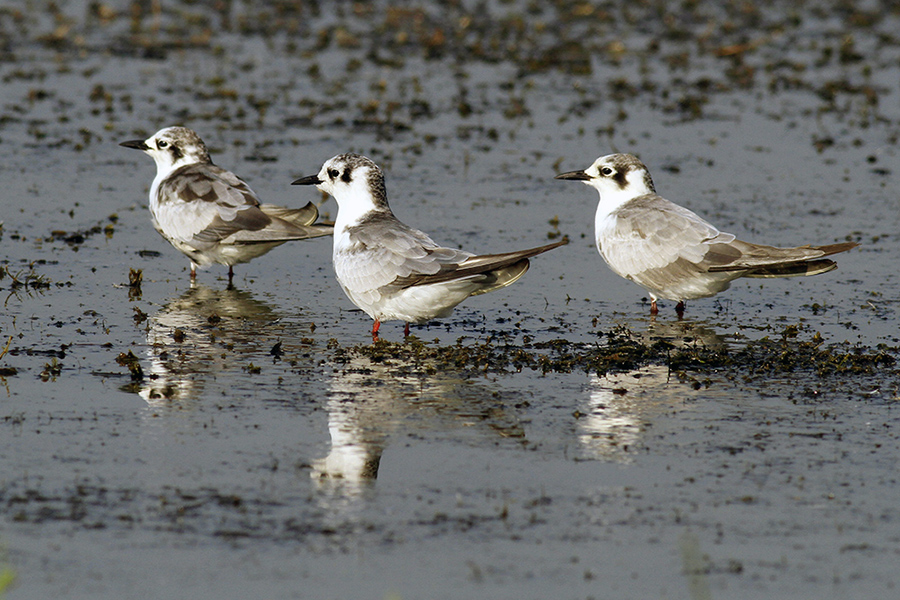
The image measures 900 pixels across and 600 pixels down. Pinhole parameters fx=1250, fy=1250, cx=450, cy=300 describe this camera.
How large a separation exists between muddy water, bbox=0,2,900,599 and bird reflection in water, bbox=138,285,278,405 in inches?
1.9

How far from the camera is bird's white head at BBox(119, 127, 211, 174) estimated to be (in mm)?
13445

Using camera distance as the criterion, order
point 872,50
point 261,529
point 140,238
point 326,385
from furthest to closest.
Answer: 1. point 872,50
2. point 140,238
3. point 326,385
4. point 261,529

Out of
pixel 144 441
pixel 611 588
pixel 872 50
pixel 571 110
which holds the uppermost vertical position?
pixel 872 50

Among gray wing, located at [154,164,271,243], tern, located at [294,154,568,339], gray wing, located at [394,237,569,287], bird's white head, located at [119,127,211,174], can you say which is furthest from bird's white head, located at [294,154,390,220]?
bird's white head, located at [119,127,211,174]

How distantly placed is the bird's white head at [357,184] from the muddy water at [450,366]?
3.58ft

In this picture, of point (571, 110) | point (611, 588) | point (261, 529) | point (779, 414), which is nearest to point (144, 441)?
point (261, 529)

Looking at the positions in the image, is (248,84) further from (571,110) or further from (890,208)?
(890,208)

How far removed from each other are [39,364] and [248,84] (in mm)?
12229

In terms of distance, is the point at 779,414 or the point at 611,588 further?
the point at 779,414

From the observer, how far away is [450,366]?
973cm

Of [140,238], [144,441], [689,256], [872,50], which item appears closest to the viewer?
[144,441]

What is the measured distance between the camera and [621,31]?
85.9 ft

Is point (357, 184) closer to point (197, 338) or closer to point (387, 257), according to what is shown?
point (387, 257)

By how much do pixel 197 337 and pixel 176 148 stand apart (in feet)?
12.5
